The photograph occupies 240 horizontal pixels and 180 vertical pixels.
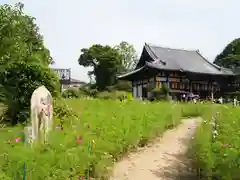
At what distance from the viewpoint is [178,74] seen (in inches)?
1270

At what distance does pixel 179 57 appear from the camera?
113 feet

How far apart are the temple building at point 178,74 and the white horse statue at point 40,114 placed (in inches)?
952

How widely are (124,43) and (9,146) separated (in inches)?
1796

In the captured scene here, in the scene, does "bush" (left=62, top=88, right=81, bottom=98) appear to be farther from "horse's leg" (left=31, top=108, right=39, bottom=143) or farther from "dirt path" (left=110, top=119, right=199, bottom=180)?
"horse's leg" (left=31, top=108, right=39, bottom=143)

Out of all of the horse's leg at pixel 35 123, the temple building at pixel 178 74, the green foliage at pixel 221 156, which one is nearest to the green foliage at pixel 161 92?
the temple building at pixel 178 74

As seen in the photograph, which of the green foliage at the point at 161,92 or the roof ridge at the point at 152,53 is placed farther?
the roof ridge at the point at 152,53

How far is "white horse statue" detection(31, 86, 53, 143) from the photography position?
6.10 metres

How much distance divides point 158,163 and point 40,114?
289 cm

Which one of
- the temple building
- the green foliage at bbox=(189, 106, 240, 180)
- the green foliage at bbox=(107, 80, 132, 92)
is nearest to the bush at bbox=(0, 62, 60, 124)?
the green foliage at bbox=(189, 106, 240, 180)

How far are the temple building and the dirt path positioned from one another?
21084 millimetres

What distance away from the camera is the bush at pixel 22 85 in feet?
34.2

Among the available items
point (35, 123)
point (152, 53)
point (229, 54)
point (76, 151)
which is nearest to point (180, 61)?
point (152, 53)

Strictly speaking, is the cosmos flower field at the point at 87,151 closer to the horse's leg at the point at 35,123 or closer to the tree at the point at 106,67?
the horse's leg at the point at 35,123

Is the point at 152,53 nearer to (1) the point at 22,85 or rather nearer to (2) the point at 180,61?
(2) the point at 180,61
